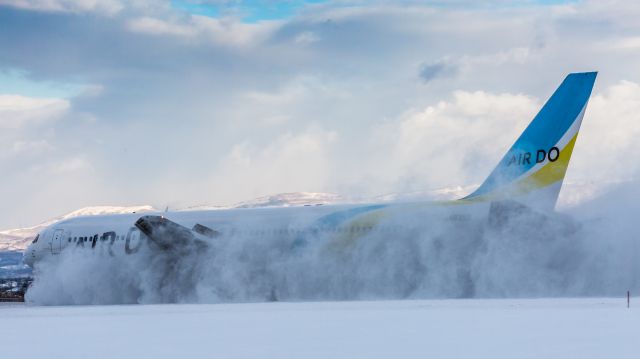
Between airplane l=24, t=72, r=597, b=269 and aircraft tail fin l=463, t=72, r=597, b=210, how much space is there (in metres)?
0.04

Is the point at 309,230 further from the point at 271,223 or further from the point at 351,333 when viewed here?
the point at 351,333

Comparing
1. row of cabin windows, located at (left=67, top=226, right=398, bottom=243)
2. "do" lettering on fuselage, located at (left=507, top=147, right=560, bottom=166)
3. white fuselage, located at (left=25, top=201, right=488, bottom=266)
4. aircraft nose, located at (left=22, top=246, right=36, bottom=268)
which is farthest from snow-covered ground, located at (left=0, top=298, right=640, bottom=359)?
aircraft nose, located at (left=22, top=246, right=36, bottom=268)

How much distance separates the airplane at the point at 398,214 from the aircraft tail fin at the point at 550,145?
38 millimetres

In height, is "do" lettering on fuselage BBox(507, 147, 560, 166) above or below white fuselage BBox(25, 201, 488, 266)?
above

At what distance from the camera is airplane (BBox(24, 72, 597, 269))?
3700 centimetres

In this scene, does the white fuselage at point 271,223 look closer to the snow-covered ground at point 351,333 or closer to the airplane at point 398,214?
the airplane at point 398,214

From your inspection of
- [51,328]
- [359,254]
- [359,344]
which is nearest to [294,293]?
[359,254]

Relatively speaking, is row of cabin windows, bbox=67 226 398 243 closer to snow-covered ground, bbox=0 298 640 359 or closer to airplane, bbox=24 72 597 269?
airplane, bbox=24 72 597 269

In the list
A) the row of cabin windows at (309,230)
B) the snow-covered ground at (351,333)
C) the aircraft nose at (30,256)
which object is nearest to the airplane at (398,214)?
the row of cabin windows at (309,230)

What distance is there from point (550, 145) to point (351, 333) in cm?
1967

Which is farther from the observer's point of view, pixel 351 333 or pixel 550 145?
pixel 550 145

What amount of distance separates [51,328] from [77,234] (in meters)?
25.1

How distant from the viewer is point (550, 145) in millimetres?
37312

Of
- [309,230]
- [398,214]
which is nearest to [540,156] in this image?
[398,214]
